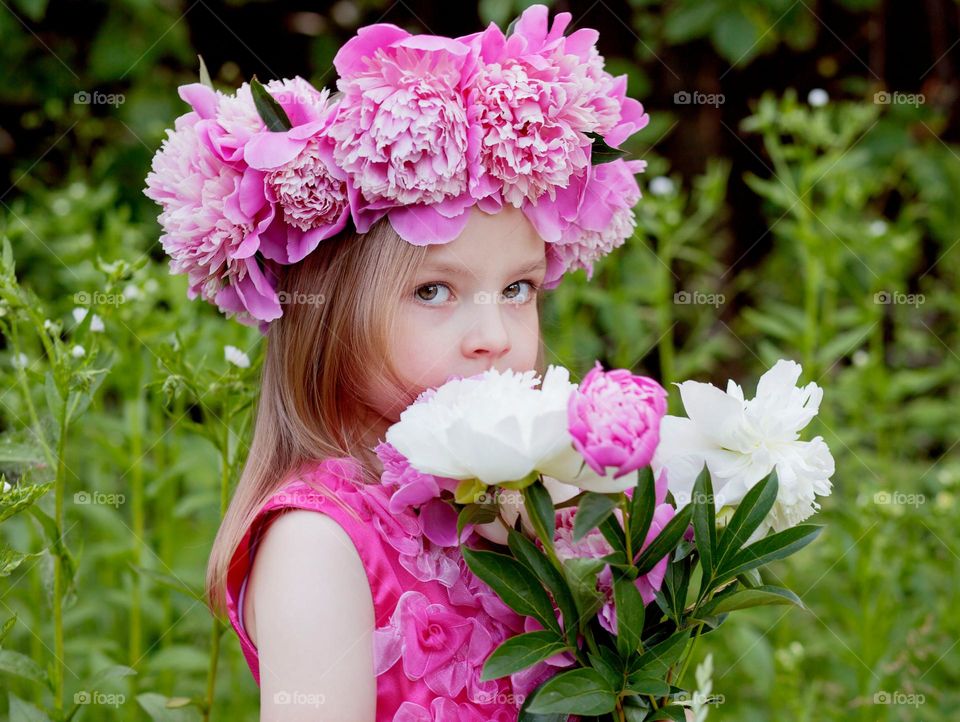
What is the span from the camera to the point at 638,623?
35.5 inches

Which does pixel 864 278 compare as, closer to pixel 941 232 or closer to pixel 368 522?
pixel 941 232

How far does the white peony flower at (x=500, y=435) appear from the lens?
0.81 m

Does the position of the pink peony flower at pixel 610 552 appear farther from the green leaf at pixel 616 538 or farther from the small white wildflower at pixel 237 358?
the small white wildflower at pixel 237 358

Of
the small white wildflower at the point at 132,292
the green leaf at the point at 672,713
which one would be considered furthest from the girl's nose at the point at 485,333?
the small white wildflower at the point at 132,292

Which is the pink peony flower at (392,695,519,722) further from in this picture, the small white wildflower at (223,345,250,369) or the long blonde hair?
the small white wildflower at (223,345,250,369)

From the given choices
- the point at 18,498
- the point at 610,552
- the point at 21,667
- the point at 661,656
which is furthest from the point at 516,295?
the point at 21,667

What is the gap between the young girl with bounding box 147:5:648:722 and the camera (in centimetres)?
99

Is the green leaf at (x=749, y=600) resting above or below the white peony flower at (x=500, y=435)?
below

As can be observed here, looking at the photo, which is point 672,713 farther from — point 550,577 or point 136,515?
point 136,515

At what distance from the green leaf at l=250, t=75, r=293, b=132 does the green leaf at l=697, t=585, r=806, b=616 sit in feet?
2.00

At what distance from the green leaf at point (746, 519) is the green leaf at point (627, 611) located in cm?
8

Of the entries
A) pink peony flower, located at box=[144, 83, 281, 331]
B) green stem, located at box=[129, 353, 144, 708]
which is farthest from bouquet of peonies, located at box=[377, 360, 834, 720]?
green stem, located at box=[129, 353, 144, 708]

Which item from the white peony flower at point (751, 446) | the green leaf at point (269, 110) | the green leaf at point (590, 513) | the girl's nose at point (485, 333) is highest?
the green leaf at point (269, 110)

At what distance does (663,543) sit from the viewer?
2.98 feet
